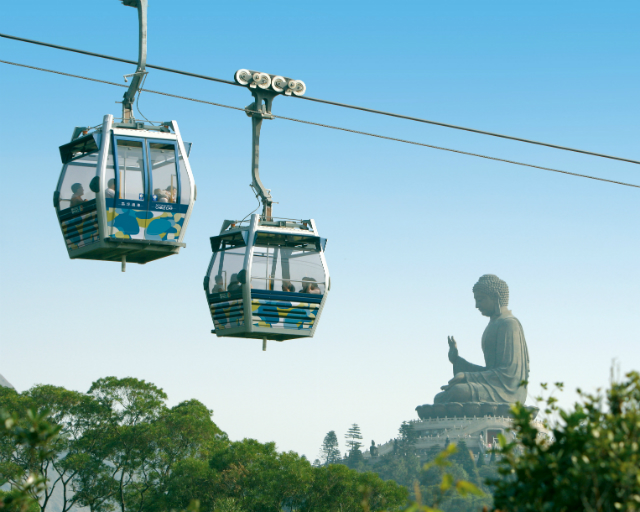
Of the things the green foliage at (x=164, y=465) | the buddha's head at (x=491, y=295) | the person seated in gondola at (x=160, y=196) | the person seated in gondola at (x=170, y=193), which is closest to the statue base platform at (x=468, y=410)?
the buddha's head at (x=491, y=295)

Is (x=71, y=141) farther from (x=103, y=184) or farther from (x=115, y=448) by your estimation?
(x=115, y=448)

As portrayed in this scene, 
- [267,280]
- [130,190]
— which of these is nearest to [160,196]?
[130,190]

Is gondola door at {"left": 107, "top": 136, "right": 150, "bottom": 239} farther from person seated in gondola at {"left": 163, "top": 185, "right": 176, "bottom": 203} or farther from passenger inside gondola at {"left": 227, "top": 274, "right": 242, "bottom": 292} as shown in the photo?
passenger inside gondola at {"left": 227, "top": 274, "right": 242, "bottom": 292}

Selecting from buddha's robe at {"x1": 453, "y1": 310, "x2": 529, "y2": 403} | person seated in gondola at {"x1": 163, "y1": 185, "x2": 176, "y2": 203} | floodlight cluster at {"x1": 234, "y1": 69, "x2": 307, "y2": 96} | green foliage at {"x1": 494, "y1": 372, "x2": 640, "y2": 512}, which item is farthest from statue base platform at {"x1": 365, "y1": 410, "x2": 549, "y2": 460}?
green foliage at {"x1": 494, "y1": 372, "x2": 640, "y2": 512}

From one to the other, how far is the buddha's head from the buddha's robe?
1402 mm

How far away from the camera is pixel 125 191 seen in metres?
16.1

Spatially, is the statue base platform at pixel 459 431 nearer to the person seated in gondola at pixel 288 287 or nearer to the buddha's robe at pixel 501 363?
the buddha's robe at pixel 501 363

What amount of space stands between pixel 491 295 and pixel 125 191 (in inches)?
4682

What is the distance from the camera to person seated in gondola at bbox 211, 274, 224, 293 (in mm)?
17516

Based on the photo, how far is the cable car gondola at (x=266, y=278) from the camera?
17.0 metres

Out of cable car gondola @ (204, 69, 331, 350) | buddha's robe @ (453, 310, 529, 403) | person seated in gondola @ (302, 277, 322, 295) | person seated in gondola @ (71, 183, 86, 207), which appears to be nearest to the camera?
person seated in gondola @ (71, 183, 86, 207)

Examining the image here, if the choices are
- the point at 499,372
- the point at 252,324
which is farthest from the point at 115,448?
the point at 499,372

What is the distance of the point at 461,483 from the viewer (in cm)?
586

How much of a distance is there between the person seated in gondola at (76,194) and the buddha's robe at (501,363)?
380 ft
